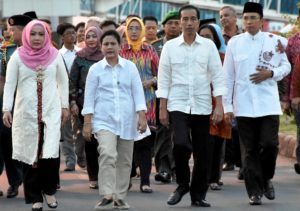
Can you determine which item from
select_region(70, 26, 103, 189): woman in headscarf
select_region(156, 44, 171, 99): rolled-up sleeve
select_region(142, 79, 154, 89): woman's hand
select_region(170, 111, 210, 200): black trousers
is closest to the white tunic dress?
select_region(156, 44, 171, 99): rolled-up sleeve

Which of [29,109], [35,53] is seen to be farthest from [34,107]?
[35,53]

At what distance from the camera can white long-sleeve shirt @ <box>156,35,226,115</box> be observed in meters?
10.4

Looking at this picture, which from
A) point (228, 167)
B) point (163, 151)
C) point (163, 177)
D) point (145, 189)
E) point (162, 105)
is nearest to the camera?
point (162, 105)

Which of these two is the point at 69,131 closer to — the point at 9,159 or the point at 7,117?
the point at 9,159

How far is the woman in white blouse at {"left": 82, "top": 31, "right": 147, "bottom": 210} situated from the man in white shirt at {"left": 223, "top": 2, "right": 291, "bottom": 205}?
935mm

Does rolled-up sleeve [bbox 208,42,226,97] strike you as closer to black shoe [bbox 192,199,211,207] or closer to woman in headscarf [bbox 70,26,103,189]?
black shoe [bbox 192,199,211,207]

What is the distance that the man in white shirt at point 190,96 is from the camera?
10438mm

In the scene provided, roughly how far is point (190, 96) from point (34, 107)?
149cm

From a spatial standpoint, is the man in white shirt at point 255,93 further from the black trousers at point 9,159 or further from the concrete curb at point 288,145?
the concrete curb at point 288,145

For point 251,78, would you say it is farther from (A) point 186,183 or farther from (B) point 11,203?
(B) point 11,203

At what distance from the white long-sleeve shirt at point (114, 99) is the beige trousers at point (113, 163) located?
80mm

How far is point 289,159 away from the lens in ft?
54.0

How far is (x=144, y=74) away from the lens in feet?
40.7

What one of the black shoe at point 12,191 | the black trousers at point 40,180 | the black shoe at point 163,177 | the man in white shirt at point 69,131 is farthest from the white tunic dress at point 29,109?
the man in white shirt at point 69,131
